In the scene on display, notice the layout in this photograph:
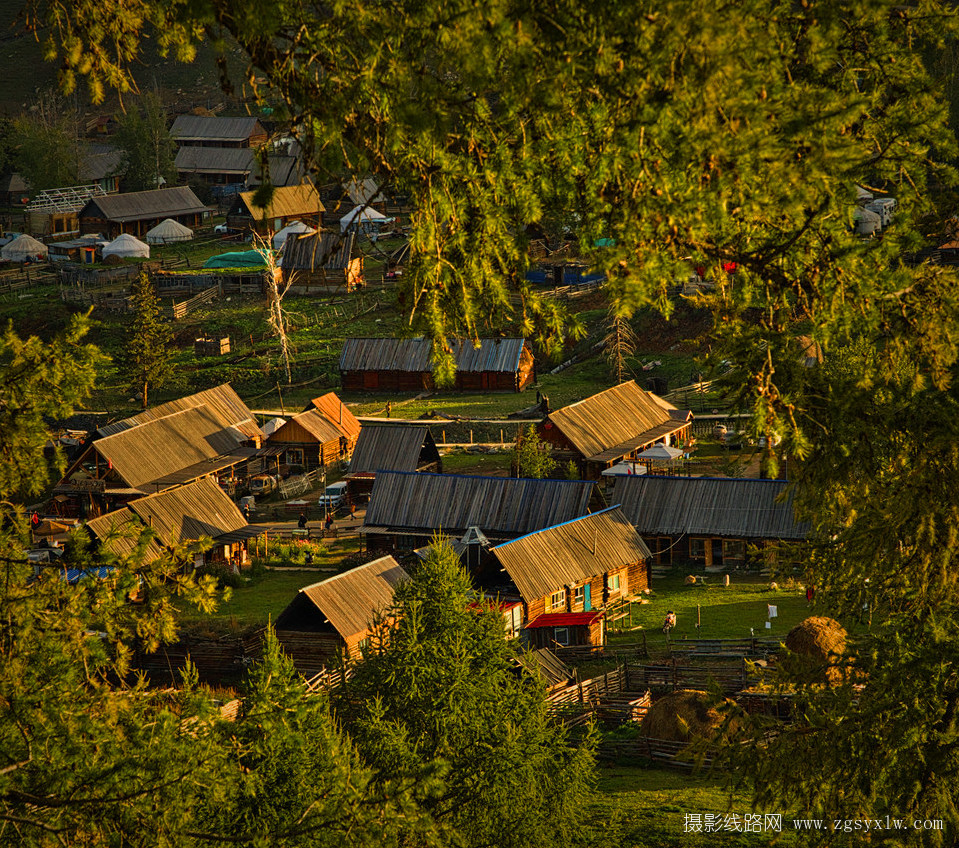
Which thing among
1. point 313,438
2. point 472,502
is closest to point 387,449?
point 313,438

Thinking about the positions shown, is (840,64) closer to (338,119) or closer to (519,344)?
(338,119)

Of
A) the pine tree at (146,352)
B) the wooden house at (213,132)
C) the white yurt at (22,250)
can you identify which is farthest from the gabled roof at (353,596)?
the wooden house at (213,132)

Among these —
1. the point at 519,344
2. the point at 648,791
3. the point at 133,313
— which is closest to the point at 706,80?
the point at 648,791

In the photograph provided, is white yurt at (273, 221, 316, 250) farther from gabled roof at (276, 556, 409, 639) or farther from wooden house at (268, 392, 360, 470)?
gabled roof at (276, 556, 409, 639)

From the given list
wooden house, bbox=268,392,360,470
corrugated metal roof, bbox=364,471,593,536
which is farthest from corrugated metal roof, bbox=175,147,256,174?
corrugated metal roof, bbox=364,471,593,536

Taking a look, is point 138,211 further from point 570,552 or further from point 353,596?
point 353,596

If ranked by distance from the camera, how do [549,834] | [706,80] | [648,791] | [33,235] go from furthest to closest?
[33,235], [648,791], [549,834], [706,80]
